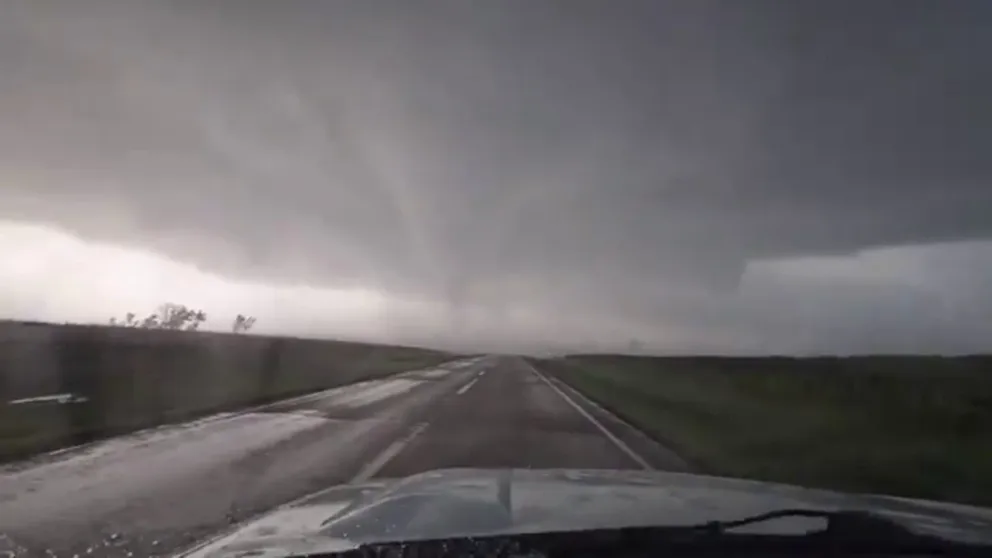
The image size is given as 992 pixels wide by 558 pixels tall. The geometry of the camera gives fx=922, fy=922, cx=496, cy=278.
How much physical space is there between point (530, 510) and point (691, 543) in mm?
1162

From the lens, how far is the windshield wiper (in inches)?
151

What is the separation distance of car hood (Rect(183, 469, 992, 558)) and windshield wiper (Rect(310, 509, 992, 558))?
0.15 meters

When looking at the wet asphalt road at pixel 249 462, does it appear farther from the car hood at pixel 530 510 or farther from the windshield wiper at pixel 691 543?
the windshield wiper at pixel 691 543

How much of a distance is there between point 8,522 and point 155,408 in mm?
16480

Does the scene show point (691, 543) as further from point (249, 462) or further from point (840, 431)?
point (840, 431)

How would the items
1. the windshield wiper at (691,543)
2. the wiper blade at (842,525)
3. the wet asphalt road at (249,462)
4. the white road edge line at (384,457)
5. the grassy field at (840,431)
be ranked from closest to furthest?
the windshield wiper at (691,543), the wiper blade at (842,525), the wet asphalt road at (249,462), the white road edge line at (384,457), the grassy field at (840,431)

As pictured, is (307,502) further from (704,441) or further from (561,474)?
(704,441)

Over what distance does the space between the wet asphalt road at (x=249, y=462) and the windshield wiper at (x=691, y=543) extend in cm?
369

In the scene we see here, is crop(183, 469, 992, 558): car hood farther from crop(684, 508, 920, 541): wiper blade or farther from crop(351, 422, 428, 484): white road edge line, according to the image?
crop(351, 422, 428, 484): white road edge line

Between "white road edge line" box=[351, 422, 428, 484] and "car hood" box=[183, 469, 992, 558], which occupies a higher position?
"car hood" box=[183, 469, 992, 558]

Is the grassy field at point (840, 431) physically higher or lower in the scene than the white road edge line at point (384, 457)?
higher

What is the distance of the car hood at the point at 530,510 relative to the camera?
4.27 meters

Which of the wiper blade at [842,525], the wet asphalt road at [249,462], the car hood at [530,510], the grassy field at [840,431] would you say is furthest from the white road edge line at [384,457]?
the wiper blade at [842,525]

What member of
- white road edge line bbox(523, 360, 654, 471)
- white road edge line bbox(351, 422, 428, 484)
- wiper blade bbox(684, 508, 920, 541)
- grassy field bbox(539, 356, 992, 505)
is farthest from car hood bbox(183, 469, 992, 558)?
grassy field bbox(539, 356, 992, 505)
